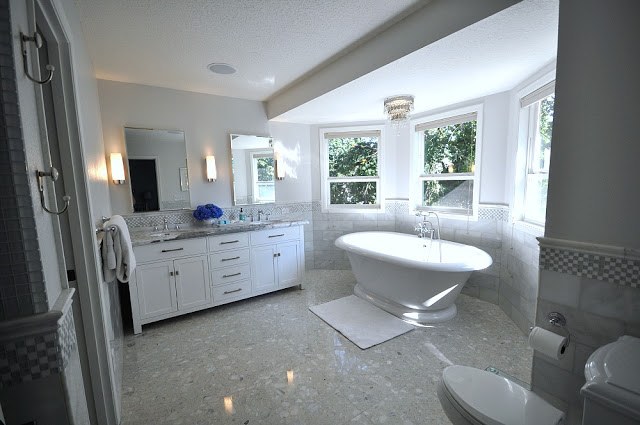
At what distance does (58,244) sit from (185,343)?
1741 millimetres

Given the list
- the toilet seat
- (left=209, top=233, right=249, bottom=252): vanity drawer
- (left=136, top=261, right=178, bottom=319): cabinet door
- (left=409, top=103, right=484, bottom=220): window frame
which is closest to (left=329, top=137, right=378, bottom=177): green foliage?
(left=409, top=103, right=484, bottom=220): window frame

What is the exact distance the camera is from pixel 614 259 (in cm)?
119

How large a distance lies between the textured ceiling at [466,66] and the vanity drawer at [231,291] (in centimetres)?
216

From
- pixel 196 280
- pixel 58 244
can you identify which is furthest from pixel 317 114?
pixel 58 244

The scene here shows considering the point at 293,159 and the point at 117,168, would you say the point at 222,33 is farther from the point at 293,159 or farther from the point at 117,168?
the point at 293,159

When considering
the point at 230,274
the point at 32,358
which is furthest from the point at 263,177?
the point at 32,358

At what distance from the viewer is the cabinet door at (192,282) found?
2.72 meters

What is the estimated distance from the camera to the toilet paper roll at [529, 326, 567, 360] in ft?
4.10

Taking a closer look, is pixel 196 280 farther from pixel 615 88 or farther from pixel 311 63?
pixel 615 88

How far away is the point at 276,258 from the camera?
332 centimetres

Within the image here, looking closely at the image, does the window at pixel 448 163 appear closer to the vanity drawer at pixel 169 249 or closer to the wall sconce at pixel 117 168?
the vanity drawer at pixel 169 249

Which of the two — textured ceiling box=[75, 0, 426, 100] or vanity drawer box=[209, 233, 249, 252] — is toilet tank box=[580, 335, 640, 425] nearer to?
textured ceiling box=[75, 0, 426, 100]

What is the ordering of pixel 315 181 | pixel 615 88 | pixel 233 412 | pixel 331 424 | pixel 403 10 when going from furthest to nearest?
pixel 315 181
pixel 403 10
pixel 233 412
pixel 331 424
pixel 615 88

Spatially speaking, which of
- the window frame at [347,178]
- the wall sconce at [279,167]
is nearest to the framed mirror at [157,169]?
the wall sconce at [279,167]
